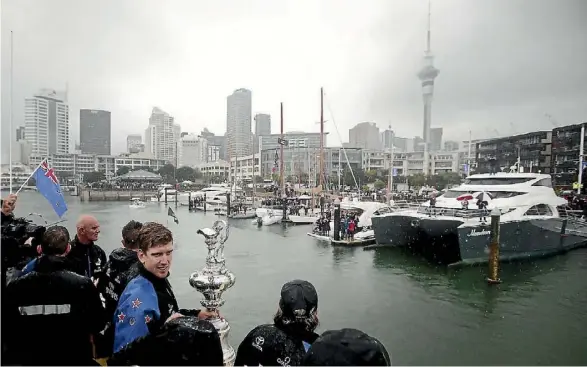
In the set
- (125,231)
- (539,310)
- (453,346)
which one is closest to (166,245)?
(125,231)

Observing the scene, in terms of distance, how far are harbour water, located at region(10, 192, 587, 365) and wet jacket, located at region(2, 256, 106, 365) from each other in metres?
5.44

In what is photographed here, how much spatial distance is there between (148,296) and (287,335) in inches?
25.8

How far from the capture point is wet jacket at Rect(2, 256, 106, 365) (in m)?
1.73

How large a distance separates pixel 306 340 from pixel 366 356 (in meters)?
0.65

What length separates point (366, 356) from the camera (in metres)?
1.03

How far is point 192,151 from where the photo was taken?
8706 centimetres

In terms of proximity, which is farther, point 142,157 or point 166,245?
point 142,157

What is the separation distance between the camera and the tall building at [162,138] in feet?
200

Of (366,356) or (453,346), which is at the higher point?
(366,356)

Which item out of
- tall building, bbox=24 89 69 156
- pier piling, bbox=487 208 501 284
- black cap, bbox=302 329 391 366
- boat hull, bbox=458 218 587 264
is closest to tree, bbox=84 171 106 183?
tall building, bbox=24 89 69 156

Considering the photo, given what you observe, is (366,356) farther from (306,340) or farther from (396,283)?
(396,283)

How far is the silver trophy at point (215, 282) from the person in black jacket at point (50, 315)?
615mm

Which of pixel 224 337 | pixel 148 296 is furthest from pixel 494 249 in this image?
pixel 148 296

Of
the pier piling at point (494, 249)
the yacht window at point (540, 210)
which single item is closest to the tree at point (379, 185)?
the yacht window at point (540, 210)
